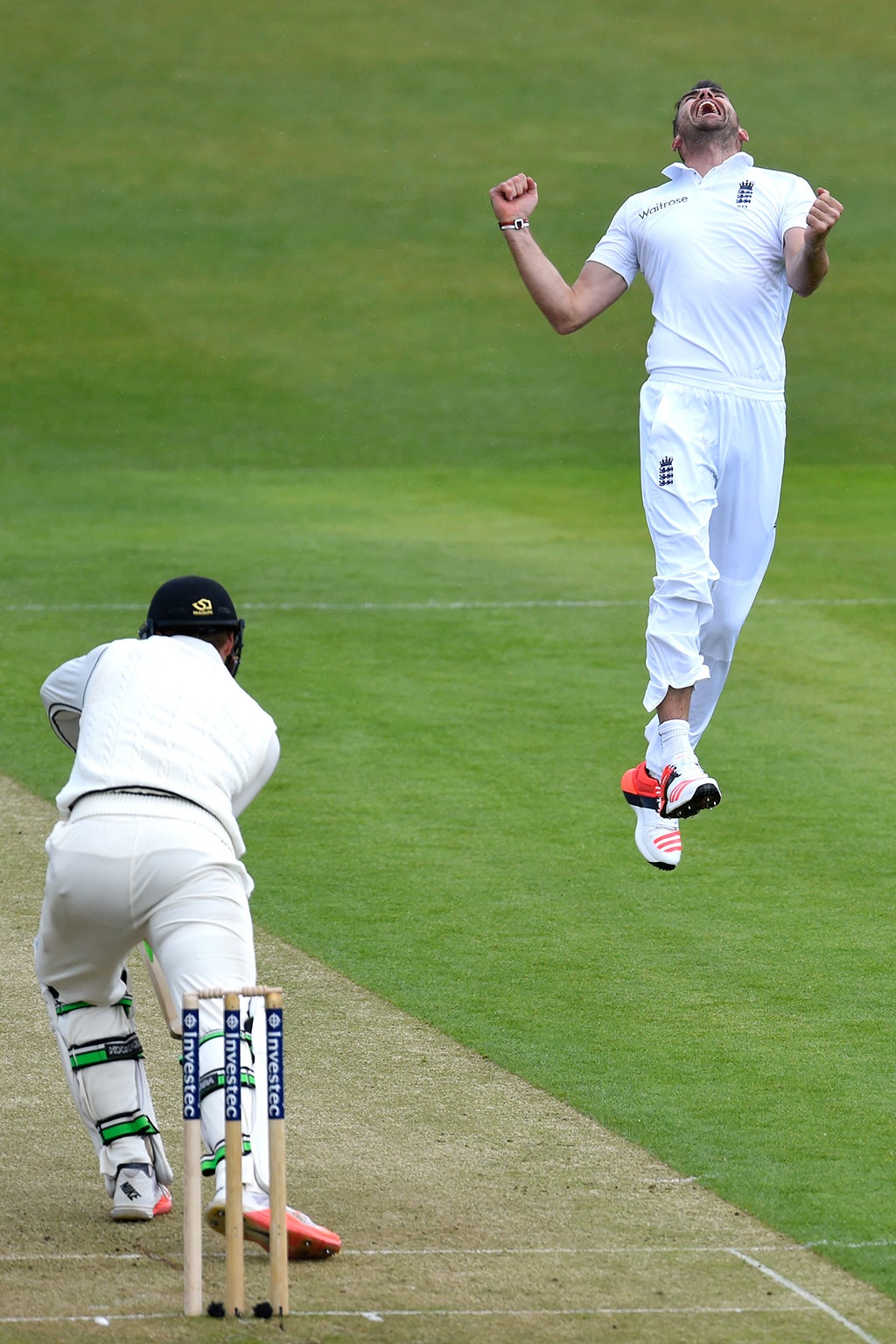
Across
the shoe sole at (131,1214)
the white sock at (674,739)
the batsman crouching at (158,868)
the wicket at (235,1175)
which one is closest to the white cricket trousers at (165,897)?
the batsman crouching at (158,868)

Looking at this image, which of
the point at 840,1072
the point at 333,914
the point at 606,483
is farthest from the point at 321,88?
the point at 840,1072

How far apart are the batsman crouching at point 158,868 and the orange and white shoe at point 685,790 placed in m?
1.85

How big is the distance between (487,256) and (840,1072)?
26.8 meters

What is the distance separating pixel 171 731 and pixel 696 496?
8.38 ft

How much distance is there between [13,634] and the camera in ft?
58.2

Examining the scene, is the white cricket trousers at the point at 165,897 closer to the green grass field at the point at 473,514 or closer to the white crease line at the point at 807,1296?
the white crease line at the point at 807,1296

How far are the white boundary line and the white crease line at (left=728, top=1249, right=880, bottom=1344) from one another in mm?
12703

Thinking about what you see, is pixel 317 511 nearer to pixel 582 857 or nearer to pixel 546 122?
pixel 582 857

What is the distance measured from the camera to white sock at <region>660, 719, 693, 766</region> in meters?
8.22

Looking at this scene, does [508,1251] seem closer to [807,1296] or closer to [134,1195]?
[807,1296]

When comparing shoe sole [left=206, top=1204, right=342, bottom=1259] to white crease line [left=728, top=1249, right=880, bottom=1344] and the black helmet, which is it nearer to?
white crease line [left=728, top=1249, right=880, bottom=1344]

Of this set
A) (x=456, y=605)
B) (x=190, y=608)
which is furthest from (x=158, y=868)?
(x=456, y=605)

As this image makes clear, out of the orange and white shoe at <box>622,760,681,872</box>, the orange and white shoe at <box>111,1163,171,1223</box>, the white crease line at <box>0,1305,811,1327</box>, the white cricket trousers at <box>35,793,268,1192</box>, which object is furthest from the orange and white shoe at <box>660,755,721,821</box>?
the orange and white shoe at <box>111,1163,171,1223</box>

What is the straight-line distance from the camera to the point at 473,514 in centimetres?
2434
